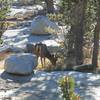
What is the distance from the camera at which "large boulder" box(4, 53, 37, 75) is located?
27.8 ft

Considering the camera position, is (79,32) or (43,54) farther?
(43,54)

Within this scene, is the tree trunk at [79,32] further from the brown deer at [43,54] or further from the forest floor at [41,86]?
the forest floor at [41,86]

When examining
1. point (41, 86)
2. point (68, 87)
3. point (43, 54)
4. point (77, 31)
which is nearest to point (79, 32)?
point (77, 31)

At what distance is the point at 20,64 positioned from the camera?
8586 mm

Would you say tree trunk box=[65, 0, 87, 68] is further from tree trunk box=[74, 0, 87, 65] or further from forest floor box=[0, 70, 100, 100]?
forest floor box=[0, 70, 100, 100]

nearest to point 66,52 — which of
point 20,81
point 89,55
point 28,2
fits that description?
→ point 89,55

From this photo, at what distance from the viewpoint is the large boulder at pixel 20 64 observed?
846 cm

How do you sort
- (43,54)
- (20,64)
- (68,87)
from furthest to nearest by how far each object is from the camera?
(43,54) → (20,64) → (68,87)

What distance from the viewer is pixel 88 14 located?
44.2 feet

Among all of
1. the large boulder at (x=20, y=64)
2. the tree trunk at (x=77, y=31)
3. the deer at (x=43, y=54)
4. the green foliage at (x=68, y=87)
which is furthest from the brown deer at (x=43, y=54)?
the green foliage at (x=68, y=87)

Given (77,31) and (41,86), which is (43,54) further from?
(41,86)

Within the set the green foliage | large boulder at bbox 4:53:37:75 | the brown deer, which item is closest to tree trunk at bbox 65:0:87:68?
the brown deer

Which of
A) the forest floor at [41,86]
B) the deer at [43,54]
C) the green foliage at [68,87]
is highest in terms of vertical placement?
the green foliage at [68,87]

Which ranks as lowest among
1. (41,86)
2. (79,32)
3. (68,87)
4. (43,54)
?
(43,54)
